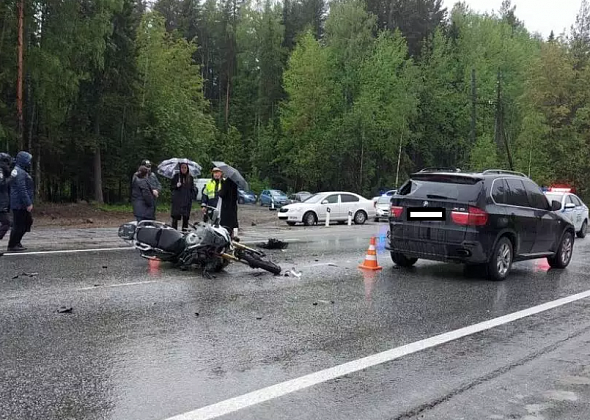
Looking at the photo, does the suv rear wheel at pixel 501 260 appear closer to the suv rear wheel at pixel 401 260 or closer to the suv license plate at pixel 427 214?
the suv license plate at pixel 427 214

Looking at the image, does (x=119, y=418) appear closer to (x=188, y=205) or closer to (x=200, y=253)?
(x=200, y=253)

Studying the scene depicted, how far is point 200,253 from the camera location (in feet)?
31.0

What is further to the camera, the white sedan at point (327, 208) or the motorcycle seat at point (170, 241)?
the white sedan at point (327, 208)

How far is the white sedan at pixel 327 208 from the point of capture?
24281 millimetres

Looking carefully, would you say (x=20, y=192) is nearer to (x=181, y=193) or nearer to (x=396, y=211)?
(x=181, y=193)

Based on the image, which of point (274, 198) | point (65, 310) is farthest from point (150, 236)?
point (274, 198)

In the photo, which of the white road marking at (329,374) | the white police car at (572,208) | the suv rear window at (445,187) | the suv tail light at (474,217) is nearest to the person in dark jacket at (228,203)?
the suv rear window at (445,187)

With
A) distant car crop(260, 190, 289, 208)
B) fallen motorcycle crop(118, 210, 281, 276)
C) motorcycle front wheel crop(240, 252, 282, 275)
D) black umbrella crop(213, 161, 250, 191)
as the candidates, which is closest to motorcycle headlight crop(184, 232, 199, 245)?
fallen motorcycle crop(118, 210, 281, 276)

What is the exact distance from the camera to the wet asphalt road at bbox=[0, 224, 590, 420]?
421 centimetres

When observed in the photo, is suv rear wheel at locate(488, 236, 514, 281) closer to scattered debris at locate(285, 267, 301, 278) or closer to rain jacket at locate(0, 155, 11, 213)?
scattered debris at locate(285, 267, 301, 278)

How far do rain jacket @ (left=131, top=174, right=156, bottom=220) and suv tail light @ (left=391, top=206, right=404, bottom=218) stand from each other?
5348mm

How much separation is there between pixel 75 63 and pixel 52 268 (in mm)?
19373

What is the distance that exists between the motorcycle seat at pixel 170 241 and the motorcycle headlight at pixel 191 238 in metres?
0.09

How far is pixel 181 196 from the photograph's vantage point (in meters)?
13.9
